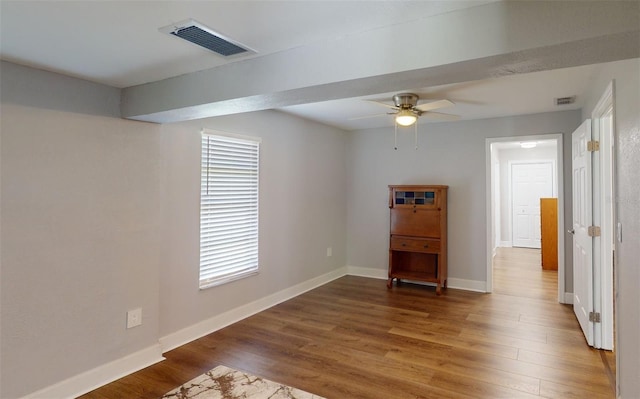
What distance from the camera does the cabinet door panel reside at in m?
5.05

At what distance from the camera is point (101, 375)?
2.65 metres

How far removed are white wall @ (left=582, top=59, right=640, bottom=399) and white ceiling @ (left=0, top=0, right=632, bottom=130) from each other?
1113 millimetres

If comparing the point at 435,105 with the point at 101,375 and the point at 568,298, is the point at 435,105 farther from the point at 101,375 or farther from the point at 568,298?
the point at 101,375

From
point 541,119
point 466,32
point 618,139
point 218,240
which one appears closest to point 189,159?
point 218,240

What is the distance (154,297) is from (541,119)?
4.88 m

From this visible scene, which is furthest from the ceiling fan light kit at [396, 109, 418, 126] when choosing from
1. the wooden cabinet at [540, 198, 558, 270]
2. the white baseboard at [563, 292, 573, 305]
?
the wooden cabinet at [540, 198, 558, 270]

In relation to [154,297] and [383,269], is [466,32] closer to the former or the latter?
[154,297]

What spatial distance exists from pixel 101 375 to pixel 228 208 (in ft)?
5.88

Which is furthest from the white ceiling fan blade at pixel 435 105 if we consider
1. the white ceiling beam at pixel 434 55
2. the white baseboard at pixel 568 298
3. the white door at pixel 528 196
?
the white door at pixel 528 196

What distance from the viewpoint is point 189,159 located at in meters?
3.40

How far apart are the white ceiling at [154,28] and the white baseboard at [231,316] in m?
2.21

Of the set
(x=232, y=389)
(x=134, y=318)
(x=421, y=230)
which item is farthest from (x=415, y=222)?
(x=134, y=318)

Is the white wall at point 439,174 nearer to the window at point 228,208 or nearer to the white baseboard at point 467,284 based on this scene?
the white baseboard at point 467,284

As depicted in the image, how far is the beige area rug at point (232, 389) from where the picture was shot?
8.11 feet
